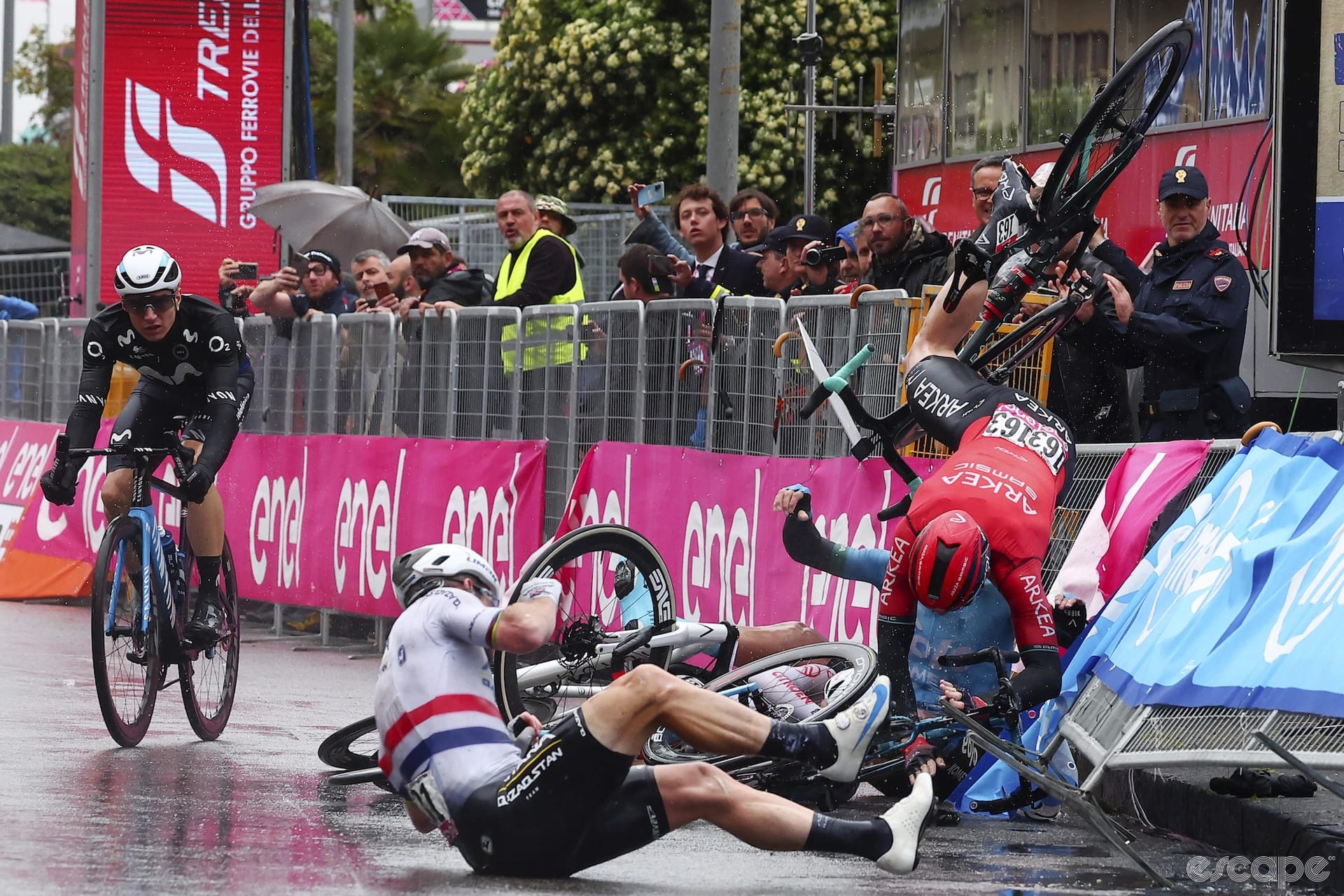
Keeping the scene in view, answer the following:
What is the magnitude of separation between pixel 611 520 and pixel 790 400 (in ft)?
5.67

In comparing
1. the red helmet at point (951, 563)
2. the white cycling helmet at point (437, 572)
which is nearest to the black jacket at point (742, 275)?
the red helmet at point (951, 563)

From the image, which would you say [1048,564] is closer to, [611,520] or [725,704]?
[725,704]

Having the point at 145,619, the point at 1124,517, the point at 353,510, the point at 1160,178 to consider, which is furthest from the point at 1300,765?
the point at 353,510

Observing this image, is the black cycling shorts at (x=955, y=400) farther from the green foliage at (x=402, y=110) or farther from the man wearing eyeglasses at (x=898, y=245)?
the green foliage at (x=402, y=110)

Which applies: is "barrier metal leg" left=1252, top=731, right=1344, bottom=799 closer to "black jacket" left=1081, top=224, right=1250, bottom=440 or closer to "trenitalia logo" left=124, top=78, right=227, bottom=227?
"black jacket" left=1081, top=224, right=1250, bottom=440

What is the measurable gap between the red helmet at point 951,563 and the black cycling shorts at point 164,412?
409cm

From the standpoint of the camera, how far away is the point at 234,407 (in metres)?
10.1

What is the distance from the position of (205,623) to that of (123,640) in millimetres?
440

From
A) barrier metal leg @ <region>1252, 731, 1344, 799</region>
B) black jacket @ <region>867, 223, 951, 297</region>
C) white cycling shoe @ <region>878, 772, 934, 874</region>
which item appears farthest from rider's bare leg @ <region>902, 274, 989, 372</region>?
barrier metal leg @ <region>1252, 731, 1344, 799</region>

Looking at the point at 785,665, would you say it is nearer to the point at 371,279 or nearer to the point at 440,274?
the point at 440,274

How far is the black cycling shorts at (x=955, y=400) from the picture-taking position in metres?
8.22

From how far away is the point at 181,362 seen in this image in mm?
10125

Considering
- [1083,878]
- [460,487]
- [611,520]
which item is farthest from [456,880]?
[460,487]

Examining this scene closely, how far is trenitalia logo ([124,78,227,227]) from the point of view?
22.5m
